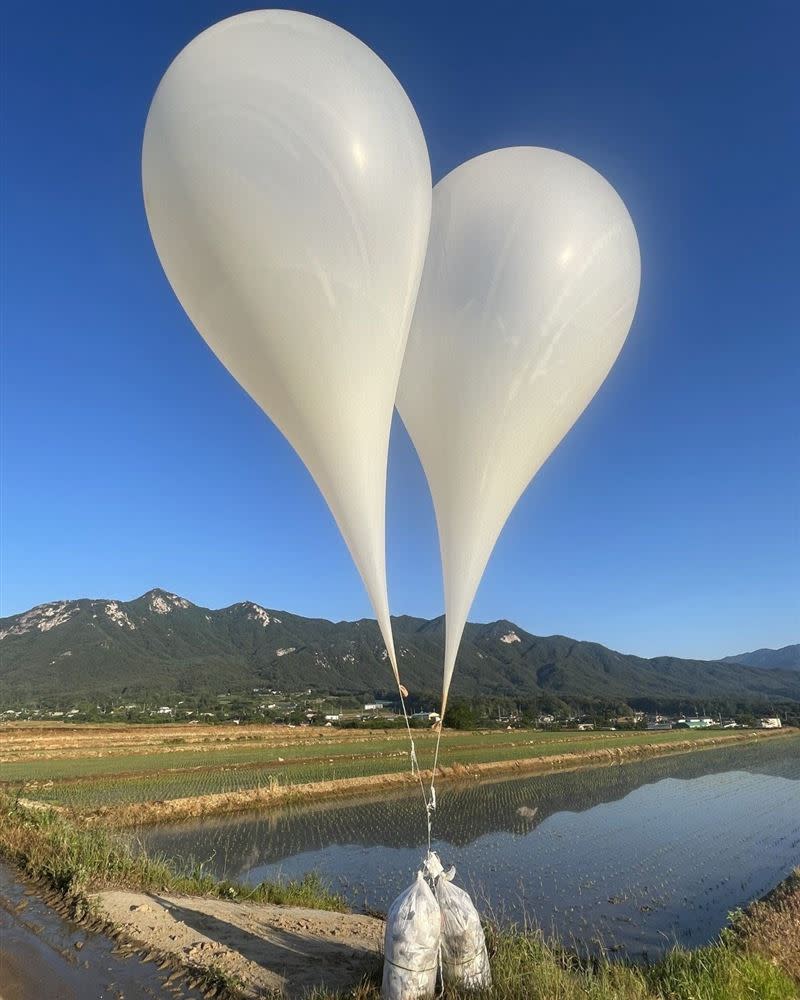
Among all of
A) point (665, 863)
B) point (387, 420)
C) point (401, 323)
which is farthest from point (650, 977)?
point (665, 863)

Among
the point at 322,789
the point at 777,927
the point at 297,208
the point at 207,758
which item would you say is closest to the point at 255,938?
the point at 297,208

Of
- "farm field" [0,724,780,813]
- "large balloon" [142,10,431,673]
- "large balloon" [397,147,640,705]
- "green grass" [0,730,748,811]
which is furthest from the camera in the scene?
"farm field" [0,724,780,813]

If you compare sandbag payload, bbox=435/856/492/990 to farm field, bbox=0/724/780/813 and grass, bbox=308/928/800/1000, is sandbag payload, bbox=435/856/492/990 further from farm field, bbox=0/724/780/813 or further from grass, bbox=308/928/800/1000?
farm field, bbox=0/724/780/813

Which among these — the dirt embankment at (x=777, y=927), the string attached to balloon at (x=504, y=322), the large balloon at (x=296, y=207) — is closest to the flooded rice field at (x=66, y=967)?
the string attached to balloon at (x=504, y=322)

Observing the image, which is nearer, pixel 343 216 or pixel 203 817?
pixel 343 216

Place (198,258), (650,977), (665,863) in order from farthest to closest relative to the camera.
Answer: (665,863)
(650,977)
(198,258)

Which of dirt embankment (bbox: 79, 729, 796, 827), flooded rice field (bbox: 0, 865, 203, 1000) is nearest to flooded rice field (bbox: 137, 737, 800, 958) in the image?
dirt embankment (bbox: 79, 729, 796, 827)

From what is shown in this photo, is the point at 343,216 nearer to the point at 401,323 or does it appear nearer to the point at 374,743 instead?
the point at 401,323
